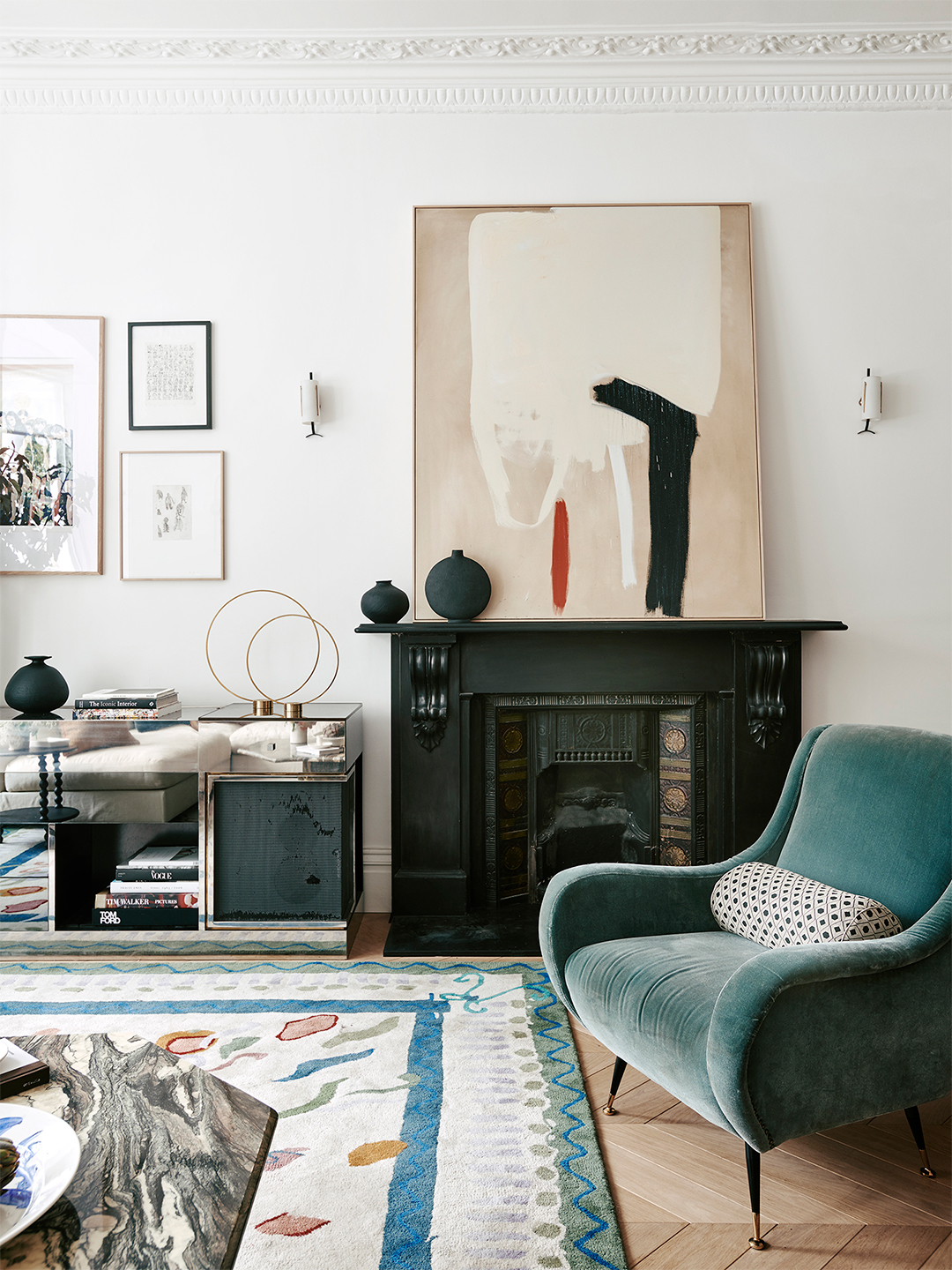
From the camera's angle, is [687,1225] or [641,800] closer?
[687,1225]

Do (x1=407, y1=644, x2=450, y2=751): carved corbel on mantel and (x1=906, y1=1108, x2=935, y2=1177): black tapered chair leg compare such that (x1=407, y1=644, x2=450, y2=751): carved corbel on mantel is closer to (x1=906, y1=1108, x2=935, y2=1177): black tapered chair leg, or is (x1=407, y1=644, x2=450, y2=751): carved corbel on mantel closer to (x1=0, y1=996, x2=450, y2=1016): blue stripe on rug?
(x1=0, y1=996, x2=450, y2=1016): blue stripe on rug

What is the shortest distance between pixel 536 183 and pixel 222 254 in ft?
4.06

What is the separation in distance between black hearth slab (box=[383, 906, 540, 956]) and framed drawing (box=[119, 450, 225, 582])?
4.94ft

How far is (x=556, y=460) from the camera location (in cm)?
315

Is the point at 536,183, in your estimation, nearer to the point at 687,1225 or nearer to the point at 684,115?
the point at 684,115

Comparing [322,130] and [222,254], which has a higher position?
[322,130]

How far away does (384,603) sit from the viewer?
3.04 metres

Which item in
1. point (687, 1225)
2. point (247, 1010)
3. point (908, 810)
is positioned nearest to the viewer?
point (687, 1225)

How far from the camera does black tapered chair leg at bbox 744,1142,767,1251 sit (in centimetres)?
153

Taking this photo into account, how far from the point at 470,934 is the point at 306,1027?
0.78 m

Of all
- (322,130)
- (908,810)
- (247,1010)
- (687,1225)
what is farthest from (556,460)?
(687,1225)

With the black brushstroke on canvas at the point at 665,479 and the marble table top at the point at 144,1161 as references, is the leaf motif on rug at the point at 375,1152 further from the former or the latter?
the black brushstroke on canvas at the point at 665,479

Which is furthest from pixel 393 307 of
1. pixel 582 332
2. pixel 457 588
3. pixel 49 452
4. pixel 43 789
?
pixel 43 789

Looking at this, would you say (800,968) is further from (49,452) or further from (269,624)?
(49,452)
